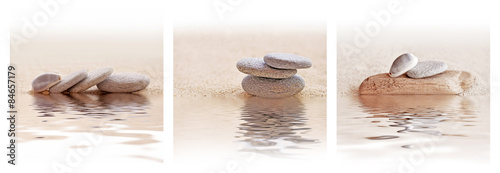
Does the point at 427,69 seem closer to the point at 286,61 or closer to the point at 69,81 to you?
the point at 286,61

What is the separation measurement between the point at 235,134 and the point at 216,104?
1.06 m

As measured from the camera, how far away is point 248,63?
3.41 meters

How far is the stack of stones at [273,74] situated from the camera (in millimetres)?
3299

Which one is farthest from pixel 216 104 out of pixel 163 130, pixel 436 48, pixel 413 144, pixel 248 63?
pixel 436 48

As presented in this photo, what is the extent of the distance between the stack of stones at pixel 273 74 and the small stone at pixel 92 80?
3.64 feet

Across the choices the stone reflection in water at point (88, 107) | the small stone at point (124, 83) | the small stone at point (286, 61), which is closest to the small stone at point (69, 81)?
the small stone at point (124, 83)

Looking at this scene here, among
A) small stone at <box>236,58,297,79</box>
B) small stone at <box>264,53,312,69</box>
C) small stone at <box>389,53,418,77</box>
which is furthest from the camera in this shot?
small stone at <box>389,53,418,77</box>

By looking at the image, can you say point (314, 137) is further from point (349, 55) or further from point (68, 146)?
point (349, 55)

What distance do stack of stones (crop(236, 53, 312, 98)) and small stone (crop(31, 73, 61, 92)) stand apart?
1.55 metres

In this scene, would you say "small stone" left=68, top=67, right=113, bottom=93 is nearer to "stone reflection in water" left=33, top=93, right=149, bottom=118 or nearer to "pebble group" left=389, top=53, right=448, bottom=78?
A: "stone reflection in water" left=33, top=93, right=149, bottom=118

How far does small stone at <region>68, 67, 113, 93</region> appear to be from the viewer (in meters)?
3.60

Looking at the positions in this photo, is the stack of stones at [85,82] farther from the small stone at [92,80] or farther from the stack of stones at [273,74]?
the stack of stones at [273,74]

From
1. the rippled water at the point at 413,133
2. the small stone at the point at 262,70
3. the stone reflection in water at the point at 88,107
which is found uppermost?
the small stone at the point at 262,70

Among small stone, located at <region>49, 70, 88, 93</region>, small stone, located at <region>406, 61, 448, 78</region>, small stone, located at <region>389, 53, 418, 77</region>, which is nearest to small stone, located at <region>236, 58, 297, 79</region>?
small stone, located at <region>389, 53, 418, 77</region>
